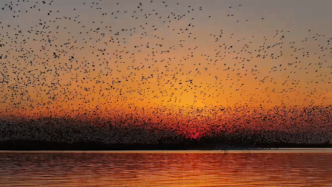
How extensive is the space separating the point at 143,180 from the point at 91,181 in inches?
176

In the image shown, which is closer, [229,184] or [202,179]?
[229,184]

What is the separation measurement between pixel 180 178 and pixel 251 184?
26.3 feet

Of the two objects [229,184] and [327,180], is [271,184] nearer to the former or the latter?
[229,184]

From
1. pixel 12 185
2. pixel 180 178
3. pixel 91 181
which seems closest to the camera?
pixel 12 185

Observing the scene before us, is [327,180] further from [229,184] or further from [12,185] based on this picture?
[12,185]

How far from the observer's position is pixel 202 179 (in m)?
46.8

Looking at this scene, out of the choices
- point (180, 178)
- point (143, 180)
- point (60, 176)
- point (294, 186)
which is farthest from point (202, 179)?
point (60, 176)

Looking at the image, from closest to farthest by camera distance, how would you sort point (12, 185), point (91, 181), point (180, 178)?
point (12, 185) < point (91, 181) < point (180, 178)

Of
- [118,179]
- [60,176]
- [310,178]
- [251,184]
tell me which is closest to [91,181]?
[118,179]

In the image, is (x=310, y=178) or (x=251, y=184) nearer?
(x=251, y=184)

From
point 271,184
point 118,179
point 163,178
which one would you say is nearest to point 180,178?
point 163,178

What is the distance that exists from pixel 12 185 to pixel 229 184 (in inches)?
662

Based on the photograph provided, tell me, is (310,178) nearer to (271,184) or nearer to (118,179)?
(271,184)

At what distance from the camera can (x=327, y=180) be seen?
46625mm
